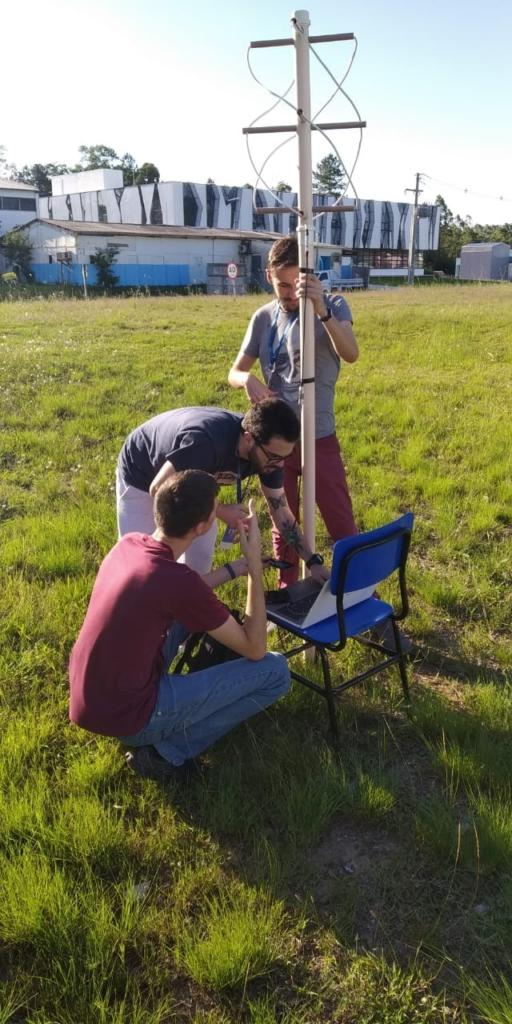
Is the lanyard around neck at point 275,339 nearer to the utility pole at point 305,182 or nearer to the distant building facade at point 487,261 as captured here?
the utility pole at point 305,182

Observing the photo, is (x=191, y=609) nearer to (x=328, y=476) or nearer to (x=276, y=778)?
(x=276, y=778)

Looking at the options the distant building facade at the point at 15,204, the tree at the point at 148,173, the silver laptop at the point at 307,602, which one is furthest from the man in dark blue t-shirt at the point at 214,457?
the tree at the point at 148,173

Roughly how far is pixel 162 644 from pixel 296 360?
1686mm

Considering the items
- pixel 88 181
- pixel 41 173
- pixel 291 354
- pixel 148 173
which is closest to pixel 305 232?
pixel 291 354

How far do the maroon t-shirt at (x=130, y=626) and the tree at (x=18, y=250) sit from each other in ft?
172

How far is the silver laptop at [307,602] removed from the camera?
124 inches

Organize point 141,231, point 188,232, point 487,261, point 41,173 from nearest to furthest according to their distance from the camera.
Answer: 1. point 141,231
2. point 188,232
3. point 487,261
4. point 41,173

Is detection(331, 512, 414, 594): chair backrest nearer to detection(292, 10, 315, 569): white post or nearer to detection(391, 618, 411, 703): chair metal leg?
detection(391, 618, 411, 703): chair metal leg

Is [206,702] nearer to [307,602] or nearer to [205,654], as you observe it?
[205,654]

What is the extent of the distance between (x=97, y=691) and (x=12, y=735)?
0.74 meters

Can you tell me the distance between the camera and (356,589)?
3066mm

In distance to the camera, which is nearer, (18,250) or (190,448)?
(190,448)

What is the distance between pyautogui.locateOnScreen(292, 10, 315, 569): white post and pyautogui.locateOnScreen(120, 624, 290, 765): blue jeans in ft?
3.17

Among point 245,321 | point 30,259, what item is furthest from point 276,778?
point 30,259
